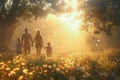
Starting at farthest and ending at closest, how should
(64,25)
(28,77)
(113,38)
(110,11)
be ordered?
(64,25) < (113,38) < (110,11) < (28,77)

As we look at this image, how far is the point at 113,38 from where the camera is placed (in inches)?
2606

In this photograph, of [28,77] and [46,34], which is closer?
[28,77]

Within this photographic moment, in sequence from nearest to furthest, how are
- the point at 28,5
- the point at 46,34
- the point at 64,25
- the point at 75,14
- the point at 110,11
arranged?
the point at 110,11
the point at 75,14
the point at 28,5
the point at 46,34
the point at 64,25

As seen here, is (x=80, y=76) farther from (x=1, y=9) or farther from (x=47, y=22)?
(x=47, y=22)

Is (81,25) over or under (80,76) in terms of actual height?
over

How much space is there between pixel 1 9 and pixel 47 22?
99.0 meters

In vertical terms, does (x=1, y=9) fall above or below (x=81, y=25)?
above

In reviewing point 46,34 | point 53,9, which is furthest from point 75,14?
point 46,34

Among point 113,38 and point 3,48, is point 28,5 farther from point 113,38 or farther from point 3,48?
point 113,38

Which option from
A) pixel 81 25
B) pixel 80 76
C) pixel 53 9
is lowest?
pixel 80 76

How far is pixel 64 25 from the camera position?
150375 mm

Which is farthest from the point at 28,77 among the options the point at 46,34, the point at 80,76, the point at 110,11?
the point at 46,34

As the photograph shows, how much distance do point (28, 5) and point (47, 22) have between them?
99361 mm

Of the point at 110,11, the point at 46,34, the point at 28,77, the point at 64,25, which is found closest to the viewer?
the point at 28,77
